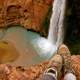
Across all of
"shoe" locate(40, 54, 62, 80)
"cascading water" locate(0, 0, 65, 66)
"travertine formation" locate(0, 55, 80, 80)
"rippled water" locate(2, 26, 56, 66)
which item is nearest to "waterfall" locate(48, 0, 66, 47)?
"cascading water" locate(0, 0, 65, 66)

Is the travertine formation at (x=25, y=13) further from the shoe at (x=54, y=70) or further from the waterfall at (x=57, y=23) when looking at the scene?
the shoe at (x=54, y=70)

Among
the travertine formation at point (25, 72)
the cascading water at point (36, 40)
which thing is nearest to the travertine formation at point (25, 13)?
the cascading water at point (36, 40)

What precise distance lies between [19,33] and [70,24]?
68.4 inches

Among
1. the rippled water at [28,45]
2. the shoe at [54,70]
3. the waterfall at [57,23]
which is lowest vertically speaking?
the rippled water at [28,45]

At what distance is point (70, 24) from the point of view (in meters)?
7.80

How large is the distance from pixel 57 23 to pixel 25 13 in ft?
3.86

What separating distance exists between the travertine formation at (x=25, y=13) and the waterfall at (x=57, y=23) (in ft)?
0.86

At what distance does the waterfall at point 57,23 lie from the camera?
25.5ft

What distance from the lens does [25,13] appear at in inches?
336

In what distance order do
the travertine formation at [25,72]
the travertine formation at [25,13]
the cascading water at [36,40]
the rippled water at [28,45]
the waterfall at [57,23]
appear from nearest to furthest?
the travertine formation at [25,72], the rippled water at [28,45], the cascading water at [36,40], the waterfall at [57,23], the travertine formation at [25,13]

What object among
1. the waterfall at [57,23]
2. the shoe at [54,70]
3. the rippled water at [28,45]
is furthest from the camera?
the waterfall at [57,23]

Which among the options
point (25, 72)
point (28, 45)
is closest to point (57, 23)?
point (28, 45)

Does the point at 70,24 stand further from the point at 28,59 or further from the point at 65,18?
the point at 28,59

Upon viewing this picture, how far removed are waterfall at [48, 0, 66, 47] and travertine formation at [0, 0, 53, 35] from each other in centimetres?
26
